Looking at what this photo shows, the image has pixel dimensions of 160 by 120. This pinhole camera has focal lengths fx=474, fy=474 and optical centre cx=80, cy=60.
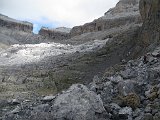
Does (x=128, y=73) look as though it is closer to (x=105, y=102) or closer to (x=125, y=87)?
(x=125, y=87)

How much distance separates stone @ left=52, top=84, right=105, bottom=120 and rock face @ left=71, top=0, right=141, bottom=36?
40.7 metres

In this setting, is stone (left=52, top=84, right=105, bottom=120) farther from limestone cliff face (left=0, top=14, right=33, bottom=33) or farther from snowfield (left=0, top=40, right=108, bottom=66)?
limestone cliff face (left=0, top=14, right=33, bottom=33)

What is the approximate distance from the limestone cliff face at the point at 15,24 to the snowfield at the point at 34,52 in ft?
116

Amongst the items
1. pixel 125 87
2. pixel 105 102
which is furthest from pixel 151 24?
pixel 105 102

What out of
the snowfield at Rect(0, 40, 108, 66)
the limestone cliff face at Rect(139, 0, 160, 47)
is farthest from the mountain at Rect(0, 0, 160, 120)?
the snowfield at Rect(0, 40, 108, 66)

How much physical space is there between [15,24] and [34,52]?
42.0 m

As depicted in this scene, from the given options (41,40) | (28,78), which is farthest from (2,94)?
(41,40)

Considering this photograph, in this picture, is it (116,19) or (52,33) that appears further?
(52,33)

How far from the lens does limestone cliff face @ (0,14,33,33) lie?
8112 cm

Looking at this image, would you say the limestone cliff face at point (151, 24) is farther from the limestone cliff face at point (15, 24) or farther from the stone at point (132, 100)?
the limestone cliff face at point (15, 24)

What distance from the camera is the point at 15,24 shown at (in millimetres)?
82312

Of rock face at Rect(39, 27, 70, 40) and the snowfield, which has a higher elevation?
rock face at Rect(39, 27, 70, 40)

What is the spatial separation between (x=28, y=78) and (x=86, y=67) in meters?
3.44

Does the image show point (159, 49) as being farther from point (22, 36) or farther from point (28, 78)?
point (22, 36)
